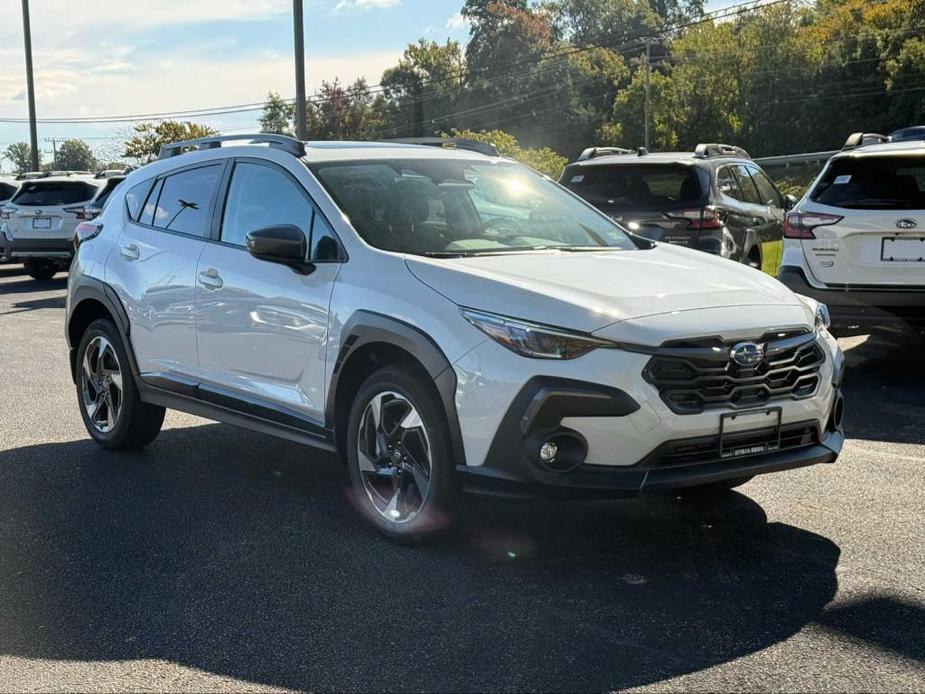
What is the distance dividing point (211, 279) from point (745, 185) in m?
7.74

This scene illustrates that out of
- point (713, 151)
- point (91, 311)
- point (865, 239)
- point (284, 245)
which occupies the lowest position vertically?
point (91, 311)

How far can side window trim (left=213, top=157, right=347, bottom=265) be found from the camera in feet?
17.4

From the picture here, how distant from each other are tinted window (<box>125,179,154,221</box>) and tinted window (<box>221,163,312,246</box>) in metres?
1.03

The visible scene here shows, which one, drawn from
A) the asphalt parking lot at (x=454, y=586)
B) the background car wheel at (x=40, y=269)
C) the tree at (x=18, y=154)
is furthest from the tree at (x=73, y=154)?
the asphalt parking lot at (x=454, y=586)

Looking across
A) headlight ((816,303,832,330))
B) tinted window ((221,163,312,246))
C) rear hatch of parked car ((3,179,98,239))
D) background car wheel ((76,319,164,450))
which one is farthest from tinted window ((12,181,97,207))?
headlight ((816,303,832,330))

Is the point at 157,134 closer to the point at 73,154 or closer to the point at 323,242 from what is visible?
the point at 323,242

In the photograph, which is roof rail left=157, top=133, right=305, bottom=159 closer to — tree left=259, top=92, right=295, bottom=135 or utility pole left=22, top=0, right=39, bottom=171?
utility pole left=22, top=0, right=39, bottom=171

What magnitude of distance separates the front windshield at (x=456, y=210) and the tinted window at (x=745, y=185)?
6.15 metres

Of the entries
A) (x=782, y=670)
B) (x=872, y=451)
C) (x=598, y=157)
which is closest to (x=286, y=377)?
(x=782, y=670)

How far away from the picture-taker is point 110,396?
23.0 ft

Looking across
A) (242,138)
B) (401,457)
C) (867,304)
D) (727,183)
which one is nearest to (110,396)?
(242,138)

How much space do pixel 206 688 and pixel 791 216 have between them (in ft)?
21.4

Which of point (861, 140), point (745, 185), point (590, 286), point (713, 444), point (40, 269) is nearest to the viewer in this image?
point (713, 444)

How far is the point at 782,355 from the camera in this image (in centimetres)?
468
